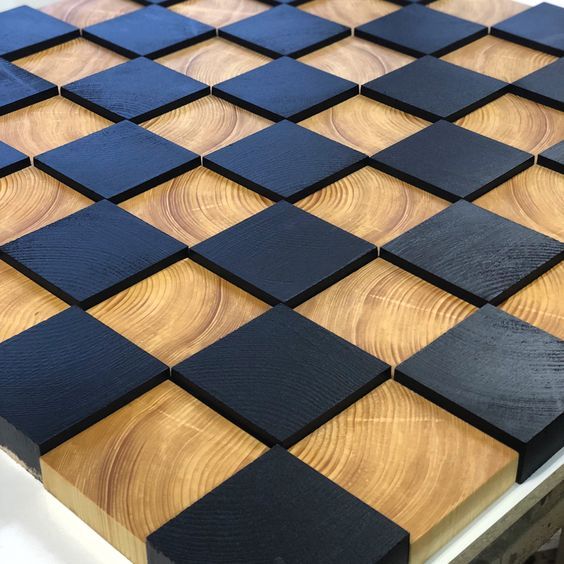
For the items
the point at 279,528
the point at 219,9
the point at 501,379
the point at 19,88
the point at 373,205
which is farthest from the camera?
the point at 219,9

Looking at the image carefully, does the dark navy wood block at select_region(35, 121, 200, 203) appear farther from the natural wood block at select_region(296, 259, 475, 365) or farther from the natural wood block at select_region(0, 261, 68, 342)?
the natural wood block at select_region(296, 259, 475, 365)

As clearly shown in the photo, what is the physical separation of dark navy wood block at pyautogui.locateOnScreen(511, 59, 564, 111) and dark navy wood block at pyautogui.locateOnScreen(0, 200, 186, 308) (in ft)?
2.32

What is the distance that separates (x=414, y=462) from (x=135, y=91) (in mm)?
919

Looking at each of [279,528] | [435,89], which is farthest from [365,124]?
[279,528]

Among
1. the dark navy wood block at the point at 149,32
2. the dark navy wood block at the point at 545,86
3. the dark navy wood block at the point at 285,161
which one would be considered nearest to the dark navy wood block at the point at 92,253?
the dark navy wood block at the point at 285,161

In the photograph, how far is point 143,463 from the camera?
3.33 ft

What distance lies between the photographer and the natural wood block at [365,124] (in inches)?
61.2

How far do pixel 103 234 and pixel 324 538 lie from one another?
0.58m

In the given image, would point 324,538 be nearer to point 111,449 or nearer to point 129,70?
point 111,449

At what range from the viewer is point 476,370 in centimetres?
110

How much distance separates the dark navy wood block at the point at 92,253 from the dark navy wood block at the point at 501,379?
1.23 ft

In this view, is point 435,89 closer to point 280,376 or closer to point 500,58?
point 500,58

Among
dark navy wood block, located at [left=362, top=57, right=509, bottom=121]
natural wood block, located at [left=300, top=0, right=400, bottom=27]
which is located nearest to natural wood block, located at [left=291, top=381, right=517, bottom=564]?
dark navy wood block, located at [left=362, top=57, right=509, bottom=121]

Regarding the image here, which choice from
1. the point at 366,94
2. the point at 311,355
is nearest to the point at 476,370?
the point at 311,355
